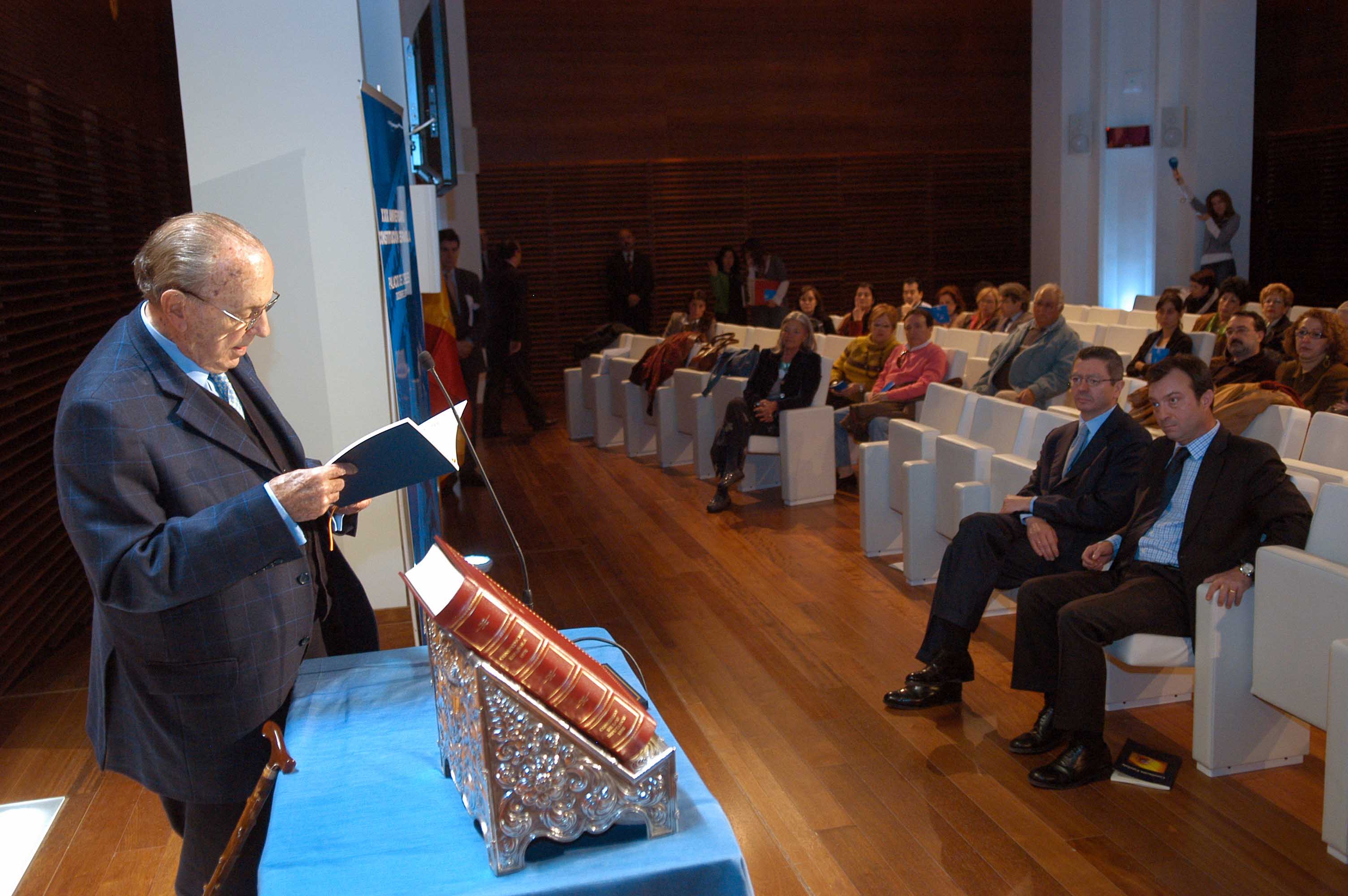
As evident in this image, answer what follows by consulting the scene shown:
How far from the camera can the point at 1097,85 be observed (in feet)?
41.4

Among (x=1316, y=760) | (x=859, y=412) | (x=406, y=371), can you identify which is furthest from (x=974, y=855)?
(x=859, y=412)

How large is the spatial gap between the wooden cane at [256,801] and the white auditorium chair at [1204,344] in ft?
22.1

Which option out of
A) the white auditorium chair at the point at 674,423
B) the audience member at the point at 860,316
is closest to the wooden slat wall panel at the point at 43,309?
the white auditorium chair at the point at 674,423

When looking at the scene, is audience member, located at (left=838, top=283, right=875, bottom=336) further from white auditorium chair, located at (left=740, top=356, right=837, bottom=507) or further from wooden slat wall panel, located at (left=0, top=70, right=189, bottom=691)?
wooden slat wall panel, located at (left=0, top=70, right=189, bottom=691)

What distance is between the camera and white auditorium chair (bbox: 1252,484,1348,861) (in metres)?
2.73

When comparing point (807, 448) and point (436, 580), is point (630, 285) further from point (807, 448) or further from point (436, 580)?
point (436, 580)

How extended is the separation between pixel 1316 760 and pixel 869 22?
1238cm

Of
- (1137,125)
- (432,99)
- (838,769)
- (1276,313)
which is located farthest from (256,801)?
(1137,125)

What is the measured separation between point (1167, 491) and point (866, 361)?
4343 millimetres

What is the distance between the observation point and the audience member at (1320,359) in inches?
206

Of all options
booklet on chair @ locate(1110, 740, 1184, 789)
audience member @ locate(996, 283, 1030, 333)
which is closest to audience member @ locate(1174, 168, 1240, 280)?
audience member @ locate(996, 283, 1030, 333)

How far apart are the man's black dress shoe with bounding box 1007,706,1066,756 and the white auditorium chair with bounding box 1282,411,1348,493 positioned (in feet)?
4.28

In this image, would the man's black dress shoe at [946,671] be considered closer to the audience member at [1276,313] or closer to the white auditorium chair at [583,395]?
the audience member at [1276,313]

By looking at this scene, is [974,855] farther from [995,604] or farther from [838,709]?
[995,604]
